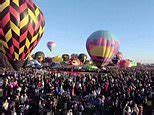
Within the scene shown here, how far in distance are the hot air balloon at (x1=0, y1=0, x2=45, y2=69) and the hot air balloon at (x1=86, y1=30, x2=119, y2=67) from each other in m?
16.8

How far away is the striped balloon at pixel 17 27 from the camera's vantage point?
80.9 feet

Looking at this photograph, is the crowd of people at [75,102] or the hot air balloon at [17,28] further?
the hot air balloon at [17,28]

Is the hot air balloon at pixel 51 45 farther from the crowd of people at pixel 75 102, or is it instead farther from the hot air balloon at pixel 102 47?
the crowd of people at pixel 75 102

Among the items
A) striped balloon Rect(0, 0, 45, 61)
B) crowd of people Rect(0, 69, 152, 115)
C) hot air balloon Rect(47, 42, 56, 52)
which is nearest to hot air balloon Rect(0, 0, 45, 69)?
striped balloon Rect(0, 0, 45, 61)

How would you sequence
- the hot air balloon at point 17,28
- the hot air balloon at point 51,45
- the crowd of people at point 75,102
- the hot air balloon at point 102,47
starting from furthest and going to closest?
the hot air balloon at point 51,45, the hot air balloon at point 102,47, the hot air balloon at point 17,28, the crowd of people at point 75,102

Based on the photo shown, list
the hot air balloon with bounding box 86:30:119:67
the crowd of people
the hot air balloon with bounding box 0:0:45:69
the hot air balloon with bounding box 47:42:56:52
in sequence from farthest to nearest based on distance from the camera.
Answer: the hot air balloon with bounding box 47:42:56:52, the hot air balloon with bounding box 86:30:119:67, the hot air balloon with bounding box 0:0:45:69, the crowd of people

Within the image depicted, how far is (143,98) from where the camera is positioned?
17.5 meters

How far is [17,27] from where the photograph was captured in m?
24.8

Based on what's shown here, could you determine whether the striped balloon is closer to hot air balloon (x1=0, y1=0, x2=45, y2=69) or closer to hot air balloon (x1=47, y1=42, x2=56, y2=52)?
hot air balloon (x1=0, y1=0, x2=45, y2=69)

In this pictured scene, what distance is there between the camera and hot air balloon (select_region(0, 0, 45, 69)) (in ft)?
80.9

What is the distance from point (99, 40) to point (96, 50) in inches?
52.9

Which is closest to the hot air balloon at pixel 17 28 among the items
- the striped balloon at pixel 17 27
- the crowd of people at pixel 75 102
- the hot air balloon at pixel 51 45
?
the striped balloon at pixel 17 27

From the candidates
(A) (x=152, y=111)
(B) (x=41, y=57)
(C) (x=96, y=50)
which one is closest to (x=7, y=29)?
(A) (x=152, y=111)

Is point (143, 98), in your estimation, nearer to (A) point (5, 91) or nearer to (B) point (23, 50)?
(A) point (5, 91)
